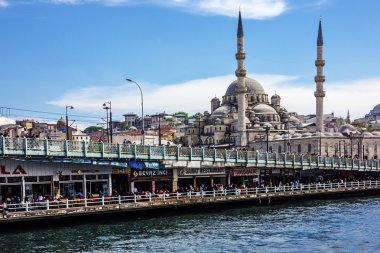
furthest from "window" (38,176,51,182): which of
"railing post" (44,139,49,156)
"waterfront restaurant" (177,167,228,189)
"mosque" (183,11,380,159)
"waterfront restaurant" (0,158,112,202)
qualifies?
"mosque" (183,11,380,159)

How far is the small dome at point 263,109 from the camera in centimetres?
11719

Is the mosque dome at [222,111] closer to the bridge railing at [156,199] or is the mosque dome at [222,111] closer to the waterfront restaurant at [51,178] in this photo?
the bridge railing at [156,199]

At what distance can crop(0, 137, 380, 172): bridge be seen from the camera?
32344 millimetres

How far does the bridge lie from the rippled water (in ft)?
15.3

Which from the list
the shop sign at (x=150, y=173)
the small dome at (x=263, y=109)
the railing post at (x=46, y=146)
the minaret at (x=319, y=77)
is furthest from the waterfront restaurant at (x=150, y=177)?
the small dome at (x=263, y=109)

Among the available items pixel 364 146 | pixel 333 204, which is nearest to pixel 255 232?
pixel 333 204

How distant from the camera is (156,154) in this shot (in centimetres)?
4031

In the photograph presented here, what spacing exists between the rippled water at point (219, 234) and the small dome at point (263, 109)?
78.0 meters

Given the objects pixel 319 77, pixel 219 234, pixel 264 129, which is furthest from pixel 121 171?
pixel 264 129

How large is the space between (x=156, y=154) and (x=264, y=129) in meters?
69.4

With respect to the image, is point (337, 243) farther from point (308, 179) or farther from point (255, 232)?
point (308, 179)

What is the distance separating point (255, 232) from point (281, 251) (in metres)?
5.62

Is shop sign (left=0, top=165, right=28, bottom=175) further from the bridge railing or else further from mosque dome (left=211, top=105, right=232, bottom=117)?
mosque dome (left=211, top=105, right=232, bottom=117)

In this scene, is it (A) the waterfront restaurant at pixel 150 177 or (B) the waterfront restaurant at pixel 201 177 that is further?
(B) the waterfront restaurant at pixel 201 177
